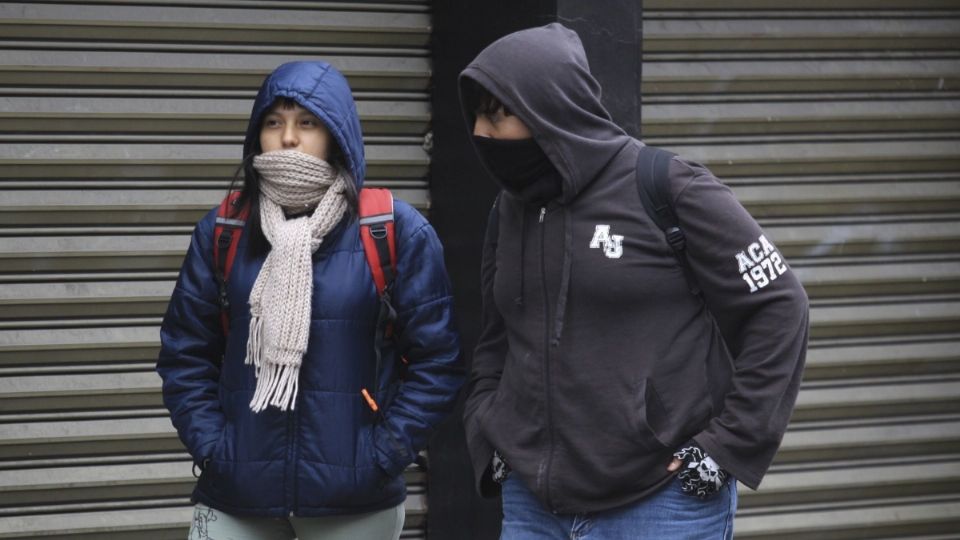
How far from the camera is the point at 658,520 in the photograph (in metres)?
3.77

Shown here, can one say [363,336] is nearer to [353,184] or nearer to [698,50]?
[353,184]

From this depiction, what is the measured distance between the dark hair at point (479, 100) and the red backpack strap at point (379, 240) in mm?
492

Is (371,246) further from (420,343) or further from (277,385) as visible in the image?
(277,385)

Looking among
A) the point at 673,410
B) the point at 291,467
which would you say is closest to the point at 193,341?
the point at 291,467

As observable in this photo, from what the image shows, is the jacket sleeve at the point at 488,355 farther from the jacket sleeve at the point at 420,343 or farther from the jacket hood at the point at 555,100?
the jacket hood at the point at 555,100

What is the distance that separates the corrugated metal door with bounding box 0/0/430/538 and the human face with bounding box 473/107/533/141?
2.18 metres

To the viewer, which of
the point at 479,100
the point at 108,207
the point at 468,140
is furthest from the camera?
the point at 108,207

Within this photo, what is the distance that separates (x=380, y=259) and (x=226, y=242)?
482 mm

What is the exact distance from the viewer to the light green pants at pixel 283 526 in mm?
4309

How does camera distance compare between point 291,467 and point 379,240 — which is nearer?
point 291,467

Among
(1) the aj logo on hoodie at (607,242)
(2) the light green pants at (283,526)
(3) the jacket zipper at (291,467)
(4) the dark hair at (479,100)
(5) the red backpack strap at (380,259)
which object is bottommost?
(2) the light green pants at (283,526)

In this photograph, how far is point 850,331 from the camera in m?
6.75

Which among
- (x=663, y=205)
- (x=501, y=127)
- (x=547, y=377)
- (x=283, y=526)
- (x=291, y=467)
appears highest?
(x=501, y=127)

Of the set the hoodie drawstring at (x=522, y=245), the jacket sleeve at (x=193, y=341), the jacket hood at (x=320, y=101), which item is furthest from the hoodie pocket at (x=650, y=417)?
the jacket sleeve at (x=193, y=341)
